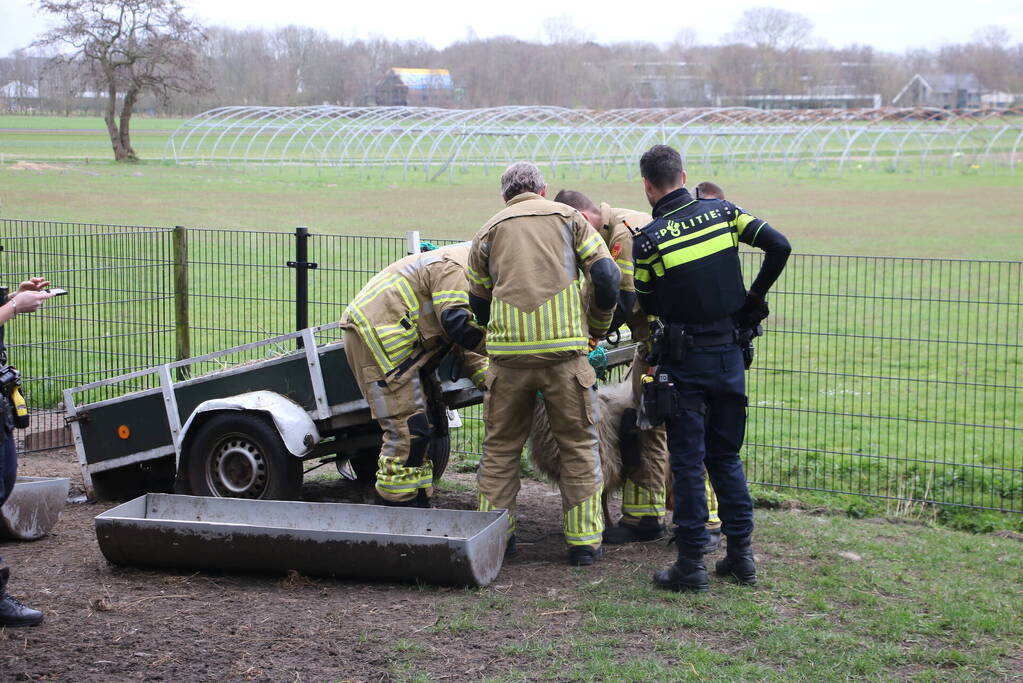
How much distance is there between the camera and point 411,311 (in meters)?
5.76

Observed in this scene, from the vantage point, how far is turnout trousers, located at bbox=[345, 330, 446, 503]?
5.73 m

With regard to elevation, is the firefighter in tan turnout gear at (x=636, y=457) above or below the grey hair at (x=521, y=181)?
below

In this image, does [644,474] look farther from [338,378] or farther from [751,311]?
[338,378]

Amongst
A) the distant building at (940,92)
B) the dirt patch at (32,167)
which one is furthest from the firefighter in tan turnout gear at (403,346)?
the distant building at (940,92)

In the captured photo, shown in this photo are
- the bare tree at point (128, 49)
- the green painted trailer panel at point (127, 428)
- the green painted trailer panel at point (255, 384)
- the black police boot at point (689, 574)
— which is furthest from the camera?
the bare tree at point (128, 49)

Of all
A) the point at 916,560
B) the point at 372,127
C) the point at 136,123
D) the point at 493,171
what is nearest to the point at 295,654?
the point at 916,560

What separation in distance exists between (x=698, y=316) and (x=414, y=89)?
313 feet

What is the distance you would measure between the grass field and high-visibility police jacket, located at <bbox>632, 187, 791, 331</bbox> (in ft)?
6.75

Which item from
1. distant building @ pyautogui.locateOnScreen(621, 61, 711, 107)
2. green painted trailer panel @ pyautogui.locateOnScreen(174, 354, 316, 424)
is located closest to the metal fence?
green painted trailer panel @ pyautogui.locateOnScreen(174, 354, 316, 424)

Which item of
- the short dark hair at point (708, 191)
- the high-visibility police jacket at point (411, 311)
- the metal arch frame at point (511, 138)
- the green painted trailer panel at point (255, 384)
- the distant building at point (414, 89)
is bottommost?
the green painted trailer panel at point (255, 384)

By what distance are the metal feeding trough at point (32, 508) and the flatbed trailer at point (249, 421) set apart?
70 cm

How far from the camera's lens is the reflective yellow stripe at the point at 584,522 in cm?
545

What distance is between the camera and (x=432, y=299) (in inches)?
227

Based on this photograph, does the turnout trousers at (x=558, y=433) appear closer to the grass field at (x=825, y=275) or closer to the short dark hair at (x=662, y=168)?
the short dark hair at (x=662, y=168)
